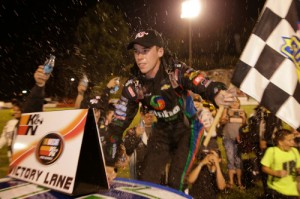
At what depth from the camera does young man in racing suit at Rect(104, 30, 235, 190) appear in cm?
304

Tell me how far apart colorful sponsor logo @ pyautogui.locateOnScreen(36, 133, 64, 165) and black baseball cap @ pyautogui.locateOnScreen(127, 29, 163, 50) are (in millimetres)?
1335

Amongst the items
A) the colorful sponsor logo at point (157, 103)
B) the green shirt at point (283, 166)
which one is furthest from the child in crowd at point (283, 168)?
the colorful sponsor logo at point (157, 103)

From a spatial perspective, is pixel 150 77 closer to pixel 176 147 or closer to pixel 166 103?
pixel 166 103

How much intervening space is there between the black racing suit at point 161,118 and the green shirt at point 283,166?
1863 millimetres

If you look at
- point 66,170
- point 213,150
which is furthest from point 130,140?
point 66,170

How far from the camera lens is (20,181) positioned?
7.52ft

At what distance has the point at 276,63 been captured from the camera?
113 inches

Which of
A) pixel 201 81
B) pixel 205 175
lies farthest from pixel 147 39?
pixel 205 175

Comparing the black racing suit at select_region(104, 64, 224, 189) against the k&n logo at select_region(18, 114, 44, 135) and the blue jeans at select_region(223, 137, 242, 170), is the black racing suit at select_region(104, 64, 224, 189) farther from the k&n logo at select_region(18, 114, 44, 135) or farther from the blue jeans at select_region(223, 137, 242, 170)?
the blue jeans at select_region(223, 137, 242, 170)

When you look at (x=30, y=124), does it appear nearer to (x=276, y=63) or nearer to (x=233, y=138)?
(x=276, y=63)

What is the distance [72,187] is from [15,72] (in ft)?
141

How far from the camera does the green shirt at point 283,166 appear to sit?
429 centimetres

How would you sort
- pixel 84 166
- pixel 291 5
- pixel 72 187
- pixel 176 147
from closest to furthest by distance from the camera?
pixel 72 187, pixel 84 166, pixel 291 5, pixel 176 147

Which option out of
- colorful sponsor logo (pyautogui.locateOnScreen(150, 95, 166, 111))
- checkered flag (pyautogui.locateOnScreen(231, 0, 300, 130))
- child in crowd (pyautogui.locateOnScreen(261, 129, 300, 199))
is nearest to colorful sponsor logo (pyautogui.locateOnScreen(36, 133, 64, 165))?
colorful sponsor logo (pyautogui.locateOnScreen(150, 95, 166, 111))
